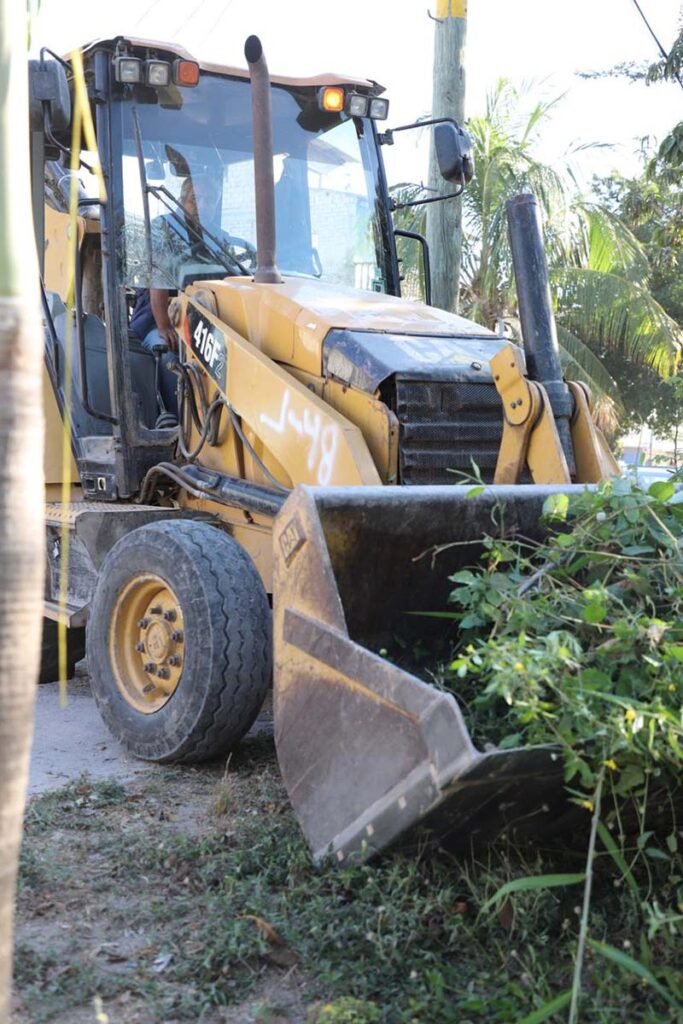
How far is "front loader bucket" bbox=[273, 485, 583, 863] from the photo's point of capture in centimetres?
304

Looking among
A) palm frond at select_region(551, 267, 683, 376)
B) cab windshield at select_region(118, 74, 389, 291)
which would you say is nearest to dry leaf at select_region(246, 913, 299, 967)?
cab windshield at select_region(118, 74, 389, 291)

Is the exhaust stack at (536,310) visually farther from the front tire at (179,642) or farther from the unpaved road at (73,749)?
the unpaved road at (73,749)

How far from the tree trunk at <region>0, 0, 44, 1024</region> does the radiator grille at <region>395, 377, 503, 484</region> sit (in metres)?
3.19

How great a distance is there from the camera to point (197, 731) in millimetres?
4660

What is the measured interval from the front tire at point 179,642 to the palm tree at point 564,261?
13.1m

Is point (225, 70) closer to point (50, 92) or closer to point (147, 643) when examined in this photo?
point (50, 92)

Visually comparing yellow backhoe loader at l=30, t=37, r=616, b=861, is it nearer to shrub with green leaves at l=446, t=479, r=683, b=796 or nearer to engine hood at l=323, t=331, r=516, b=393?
engine hood at l=323, t=331, r=516, b=393

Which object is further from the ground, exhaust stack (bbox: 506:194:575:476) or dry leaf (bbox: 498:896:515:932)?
exhaust stack (bbox: 506:194:575:476)

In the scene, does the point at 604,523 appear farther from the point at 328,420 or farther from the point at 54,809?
the point at 54,809

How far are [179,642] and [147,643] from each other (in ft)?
0.75

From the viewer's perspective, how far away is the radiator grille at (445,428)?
16.7 ft

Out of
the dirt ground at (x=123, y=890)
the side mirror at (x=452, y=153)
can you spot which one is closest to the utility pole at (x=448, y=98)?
the side mirror at (x=452, y=153)

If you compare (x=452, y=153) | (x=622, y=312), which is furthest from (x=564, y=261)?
(x=452, y=153)

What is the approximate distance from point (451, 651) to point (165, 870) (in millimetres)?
1192
